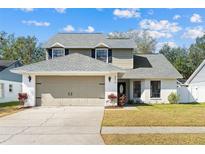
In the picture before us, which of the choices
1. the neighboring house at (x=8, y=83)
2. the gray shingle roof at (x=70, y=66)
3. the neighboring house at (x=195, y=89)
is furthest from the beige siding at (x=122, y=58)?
the neighboring house at (x=8, y=83)

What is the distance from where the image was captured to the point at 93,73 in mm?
21188

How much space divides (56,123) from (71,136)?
3398mm

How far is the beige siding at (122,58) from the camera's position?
1073 inches

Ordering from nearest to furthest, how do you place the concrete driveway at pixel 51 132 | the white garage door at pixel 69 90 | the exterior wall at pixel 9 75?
the concrete driveway at pixel 51 132, the white garage door at pixel 69 90, the exterior wall at pixel 9 75

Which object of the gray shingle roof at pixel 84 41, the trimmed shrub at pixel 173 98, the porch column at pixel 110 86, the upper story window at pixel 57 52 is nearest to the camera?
the porch column at pixel 110 86

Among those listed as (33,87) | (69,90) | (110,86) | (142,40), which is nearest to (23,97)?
(33,87)

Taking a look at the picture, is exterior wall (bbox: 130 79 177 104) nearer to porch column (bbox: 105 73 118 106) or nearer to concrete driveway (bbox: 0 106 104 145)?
porch column (bbox: 105 73 118 106)

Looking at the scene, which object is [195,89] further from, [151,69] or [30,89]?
[30,89]

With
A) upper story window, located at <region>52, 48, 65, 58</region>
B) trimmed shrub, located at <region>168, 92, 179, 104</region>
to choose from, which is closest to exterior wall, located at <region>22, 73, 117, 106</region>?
upper story window, located at <region>52, 48, 65, 58</region>

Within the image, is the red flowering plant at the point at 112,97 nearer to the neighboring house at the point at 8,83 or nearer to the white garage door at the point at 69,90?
the white garage door at the point at 69,90

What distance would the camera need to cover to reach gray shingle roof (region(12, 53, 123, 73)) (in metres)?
21.0

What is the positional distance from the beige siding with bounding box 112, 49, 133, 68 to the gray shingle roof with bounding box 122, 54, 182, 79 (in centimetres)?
72

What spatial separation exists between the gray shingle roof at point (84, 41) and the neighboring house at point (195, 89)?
6.78 meters

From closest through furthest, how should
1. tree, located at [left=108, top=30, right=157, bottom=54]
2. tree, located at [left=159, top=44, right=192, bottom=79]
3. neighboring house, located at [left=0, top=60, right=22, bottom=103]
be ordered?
neighboring house, located at [left=0, top=60, right=22, bottom=103]
tree, located at [left=159, top=44, right=192, bottom=79]
tree, located at [left=108, top=30, right=157, bottom=54]
